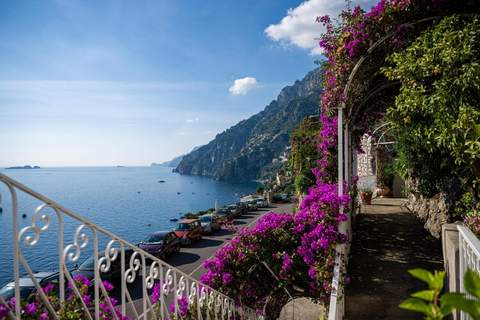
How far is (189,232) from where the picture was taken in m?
19.5

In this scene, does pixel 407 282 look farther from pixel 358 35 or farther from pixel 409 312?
pixel 358 35

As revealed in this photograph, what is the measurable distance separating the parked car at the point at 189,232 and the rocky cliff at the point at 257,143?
95.8 m

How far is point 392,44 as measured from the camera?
4.80m

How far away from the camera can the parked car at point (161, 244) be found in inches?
575

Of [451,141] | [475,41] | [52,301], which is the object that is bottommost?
[52,301]

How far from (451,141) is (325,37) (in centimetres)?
278

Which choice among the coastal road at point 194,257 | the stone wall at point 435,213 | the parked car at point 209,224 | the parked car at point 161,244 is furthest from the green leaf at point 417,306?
the parked car at point 209,224

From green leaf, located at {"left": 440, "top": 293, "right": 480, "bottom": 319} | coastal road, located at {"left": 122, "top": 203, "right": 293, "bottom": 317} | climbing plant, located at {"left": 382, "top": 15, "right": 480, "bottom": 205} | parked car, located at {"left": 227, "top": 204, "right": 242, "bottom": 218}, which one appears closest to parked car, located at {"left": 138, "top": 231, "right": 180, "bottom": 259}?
coastal road, located at {"left": 122, "top": 203, "right": 293, "bottom": 317}

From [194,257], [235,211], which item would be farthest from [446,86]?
[235,211]

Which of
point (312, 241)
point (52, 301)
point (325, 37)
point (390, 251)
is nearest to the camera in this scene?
point (52, 301)

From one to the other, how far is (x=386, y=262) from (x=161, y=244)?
37.6 ft

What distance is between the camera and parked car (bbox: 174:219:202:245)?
61.9ft

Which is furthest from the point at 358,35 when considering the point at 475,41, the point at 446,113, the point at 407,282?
the point at 407,282

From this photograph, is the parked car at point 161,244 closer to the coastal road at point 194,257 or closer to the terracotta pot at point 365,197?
the coastal road at point 194,257
